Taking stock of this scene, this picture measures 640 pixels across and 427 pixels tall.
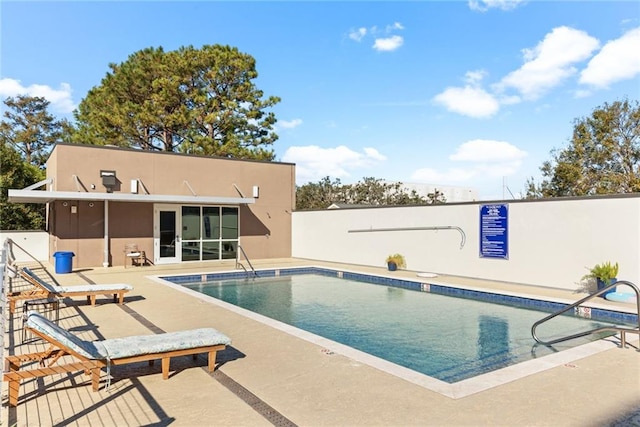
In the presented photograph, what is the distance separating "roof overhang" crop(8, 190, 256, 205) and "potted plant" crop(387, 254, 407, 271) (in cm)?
603

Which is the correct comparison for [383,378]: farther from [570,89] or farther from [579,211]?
[570,89]

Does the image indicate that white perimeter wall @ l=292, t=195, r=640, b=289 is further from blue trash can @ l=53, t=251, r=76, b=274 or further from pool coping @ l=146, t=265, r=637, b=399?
blue trash can @ l=53, t=251, r=76, b=274

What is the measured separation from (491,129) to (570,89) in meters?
5.96

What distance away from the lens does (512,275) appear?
12.0 m

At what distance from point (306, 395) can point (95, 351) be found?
215 centimetres

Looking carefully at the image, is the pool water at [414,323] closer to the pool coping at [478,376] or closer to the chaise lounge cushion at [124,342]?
the pool coping at [478,376]

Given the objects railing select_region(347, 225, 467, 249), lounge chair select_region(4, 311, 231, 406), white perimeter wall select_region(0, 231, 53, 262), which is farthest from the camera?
white perimeter wall select_region(0, 231, 53, 262)

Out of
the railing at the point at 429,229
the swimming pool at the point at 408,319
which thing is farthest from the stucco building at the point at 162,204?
the railing at the point at 429,229

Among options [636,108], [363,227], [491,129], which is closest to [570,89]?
[491,129]

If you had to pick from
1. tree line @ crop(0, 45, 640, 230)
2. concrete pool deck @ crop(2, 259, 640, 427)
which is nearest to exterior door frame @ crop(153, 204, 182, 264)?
tree line @ crop(0, 45, 640, 230)

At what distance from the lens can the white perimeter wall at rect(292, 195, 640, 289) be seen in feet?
32.8

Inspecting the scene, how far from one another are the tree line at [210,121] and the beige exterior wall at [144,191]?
27.0ft

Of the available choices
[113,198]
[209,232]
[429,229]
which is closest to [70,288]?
[113,198]

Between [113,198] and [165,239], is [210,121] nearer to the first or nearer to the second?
[165,239]
